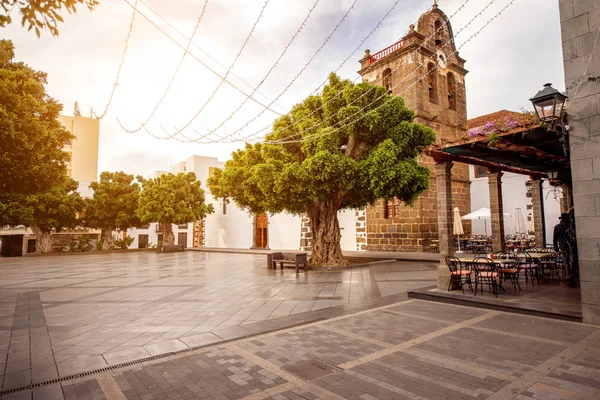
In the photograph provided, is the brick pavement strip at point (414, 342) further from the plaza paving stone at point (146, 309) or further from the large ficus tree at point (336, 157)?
the large ficus tree at point (336, 157)

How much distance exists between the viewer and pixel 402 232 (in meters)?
19.5

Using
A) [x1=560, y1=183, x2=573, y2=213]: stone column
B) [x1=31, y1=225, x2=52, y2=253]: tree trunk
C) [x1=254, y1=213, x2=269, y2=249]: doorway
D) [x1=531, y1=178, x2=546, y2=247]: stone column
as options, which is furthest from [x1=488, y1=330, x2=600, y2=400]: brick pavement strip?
[x1=31, y1=225, x2=52, y2=253]: tree trunk

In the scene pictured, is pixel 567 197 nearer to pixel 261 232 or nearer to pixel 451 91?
pixel 451 91

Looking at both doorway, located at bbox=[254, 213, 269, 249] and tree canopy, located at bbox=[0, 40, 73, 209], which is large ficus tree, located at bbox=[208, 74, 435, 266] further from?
doorway, located at bbox=[254, 213, 269, 249]

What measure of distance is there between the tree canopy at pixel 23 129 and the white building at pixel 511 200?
74.1 feet

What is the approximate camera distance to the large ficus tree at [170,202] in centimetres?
2680

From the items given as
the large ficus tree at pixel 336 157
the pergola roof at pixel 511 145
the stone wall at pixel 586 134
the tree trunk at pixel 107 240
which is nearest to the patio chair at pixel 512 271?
the stone wall at pixel 586 134

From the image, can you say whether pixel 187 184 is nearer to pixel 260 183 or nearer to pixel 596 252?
pixel 260 183

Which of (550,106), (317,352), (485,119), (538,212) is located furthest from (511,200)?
(317,352)

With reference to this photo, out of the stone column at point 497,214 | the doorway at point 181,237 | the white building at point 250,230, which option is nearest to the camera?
the stone column at point 497,214

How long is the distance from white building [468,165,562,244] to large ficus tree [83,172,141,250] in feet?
86.1

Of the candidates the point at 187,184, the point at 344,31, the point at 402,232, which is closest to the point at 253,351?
the point at 344,31

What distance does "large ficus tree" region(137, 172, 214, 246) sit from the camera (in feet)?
87.9

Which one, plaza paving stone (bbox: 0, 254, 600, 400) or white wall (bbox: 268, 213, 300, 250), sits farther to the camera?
white wall (bbox: 268, 213, 300, 250)
